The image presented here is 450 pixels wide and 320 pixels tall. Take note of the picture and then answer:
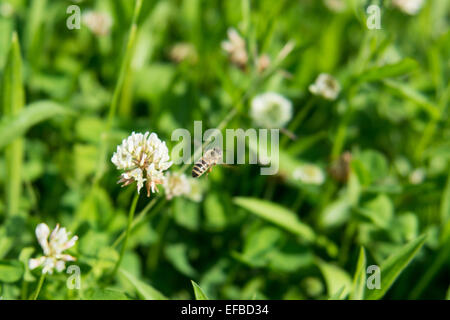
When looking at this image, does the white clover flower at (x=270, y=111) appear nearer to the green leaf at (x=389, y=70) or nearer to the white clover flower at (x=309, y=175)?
the white clover flower at (x=309, y=175)

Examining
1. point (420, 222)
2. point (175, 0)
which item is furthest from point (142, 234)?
point (175, 0)

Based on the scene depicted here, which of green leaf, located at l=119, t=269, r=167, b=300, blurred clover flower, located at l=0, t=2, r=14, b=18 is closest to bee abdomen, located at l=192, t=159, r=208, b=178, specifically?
green leaf, located at l=119, t=269, r=167, b=300

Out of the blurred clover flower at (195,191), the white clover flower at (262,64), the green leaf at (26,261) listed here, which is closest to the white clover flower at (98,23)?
the white clover flower at (262,64)

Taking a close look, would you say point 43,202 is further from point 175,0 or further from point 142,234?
point 175,0

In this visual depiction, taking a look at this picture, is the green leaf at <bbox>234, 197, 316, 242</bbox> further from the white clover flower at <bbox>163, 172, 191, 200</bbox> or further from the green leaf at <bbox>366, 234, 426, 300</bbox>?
the green leaf at <bbox>366, 234, 426, 300</bbox>

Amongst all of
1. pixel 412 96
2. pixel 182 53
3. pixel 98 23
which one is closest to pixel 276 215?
pixel 412 96

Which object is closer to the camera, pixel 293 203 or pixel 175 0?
pixel 293 203
